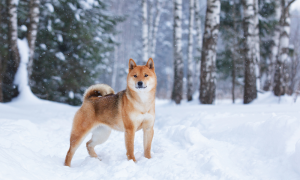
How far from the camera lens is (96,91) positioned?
13.9ft

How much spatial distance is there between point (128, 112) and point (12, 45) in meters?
8.24

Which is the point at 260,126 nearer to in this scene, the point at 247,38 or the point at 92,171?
the point at 92,171

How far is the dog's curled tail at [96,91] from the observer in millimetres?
4094

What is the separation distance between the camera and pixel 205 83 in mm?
8555

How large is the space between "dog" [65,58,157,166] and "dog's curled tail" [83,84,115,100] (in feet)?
0.62

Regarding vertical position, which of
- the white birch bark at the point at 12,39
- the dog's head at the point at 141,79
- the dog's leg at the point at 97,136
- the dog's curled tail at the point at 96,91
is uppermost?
the white birch bark at the point at 12,39

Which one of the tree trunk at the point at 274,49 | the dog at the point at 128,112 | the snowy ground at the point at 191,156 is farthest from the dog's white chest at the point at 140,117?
the tree trunk at the point at 274,49

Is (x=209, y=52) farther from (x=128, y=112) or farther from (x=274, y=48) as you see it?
(x=274, y=48)

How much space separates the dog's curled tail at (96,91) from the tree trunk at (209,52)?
5009 millimetres

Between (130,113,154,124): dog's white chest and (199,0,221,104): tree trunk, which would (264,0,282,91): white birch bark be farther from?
(130,113,154,124): dog's white chest

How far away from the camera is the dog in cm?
350

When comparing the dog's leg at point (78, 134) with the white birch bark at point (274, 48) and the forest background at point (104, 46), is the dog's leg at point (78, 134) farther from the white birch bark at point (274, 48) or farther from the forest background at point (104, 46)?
the white birch bark at point (274, 48)

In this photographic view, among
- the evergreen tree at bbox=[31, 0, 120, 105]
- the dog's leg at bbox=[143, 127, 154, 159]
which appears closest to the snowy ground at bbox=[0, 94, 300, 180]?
the dog's leg at bbox=[143, 127, 154, 159]

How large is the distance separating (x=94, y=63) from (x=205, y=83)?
6737 millimetres
